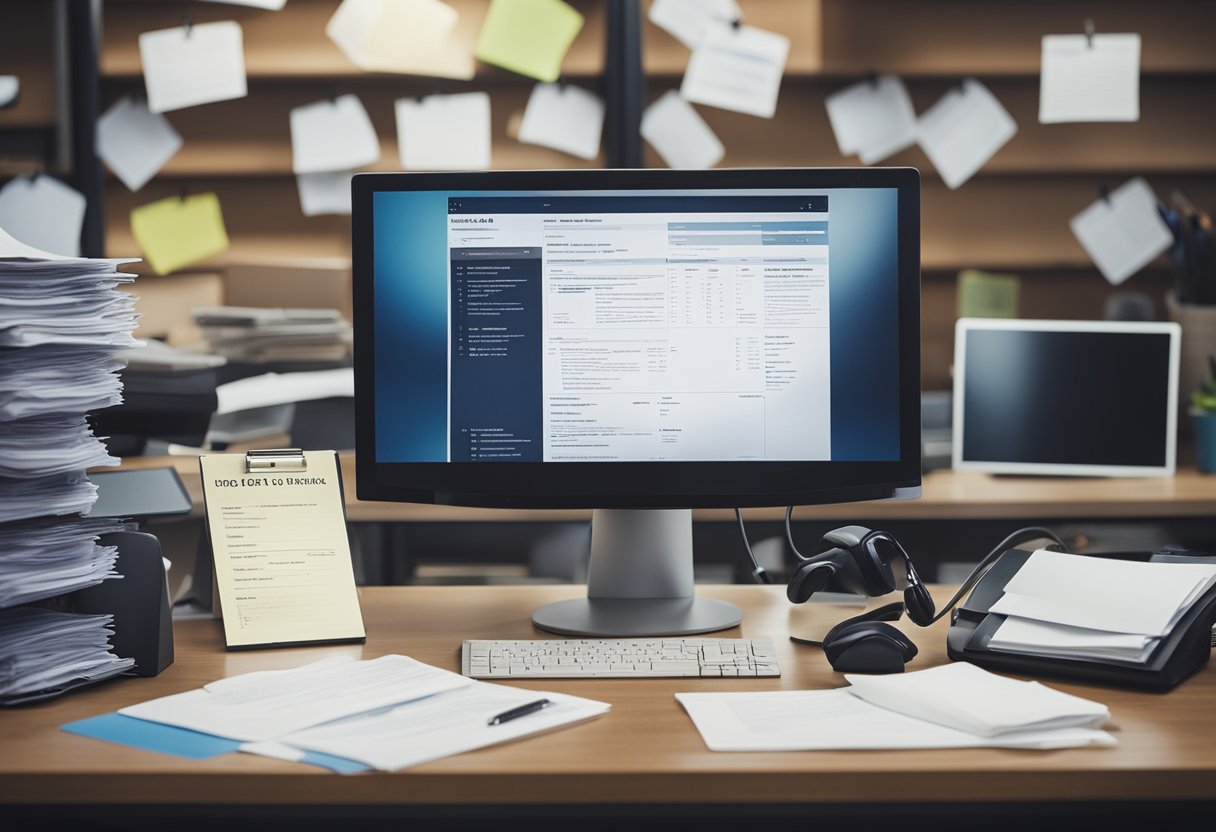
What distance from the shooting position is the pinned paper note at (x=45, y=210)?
8.63 ft

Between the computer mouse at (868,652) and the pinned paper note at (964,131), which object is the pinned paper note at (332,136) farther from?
the computer mouse at (868,652)

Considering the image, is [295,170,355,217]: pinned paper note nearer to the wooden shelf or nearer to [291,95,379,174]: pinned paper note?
[291,95,379,174]: pinned paper note

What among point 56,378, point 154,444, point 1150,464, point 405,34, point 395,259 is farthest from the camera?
point 405,34

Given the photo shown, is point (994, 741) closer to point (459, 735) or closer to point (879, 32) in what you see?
point (459, 735)

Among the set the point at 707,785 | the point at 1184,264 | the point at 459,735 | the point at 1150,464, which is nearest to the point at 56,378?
the point at 459,735

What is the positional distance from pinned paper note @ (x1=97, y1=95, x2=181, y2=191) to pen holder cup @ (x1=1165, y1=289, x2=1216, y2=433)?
7.16 ft

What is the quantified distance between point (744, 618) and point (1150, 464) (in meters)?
1.18

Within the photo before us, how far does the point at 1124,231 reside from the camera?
2.69 metres

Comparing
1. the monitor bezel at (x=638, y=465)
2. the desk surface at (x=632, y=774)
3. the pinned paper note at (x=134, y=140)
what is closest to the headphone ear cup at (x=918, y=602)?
the monitor bezel at (x=638, y=465)

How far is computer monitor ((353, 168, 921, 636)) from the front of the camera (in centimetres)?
121

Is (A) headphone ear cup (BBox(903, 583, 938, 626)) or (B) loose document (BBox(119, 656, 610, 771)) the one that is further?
(A) headphone ear cup (BBox(903, 583, 938, 626))

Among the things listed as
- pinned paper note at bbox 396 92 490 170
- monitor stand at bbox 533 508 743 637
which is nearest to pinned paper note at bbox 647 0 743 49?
pinned paper note at bbox 396 92 490 170

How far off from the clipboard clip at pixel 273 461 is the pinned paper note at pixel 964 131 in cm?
190

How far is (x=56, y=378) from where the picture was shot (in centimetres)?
102
